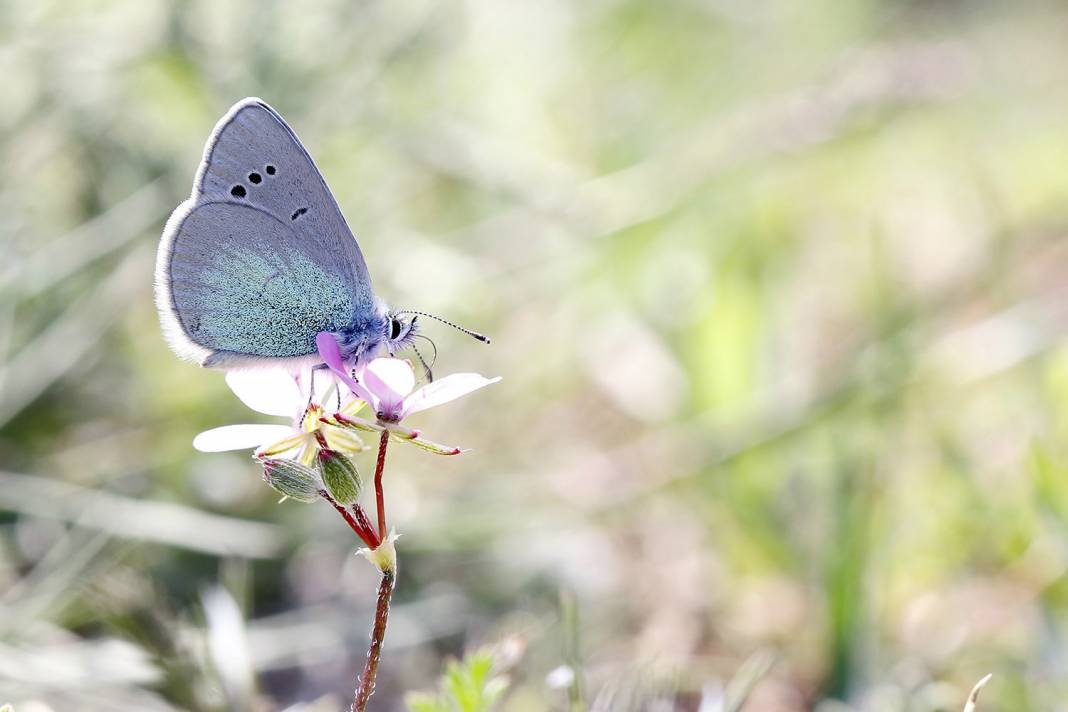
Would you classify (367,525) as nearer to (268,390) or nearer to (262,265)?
(268,390)

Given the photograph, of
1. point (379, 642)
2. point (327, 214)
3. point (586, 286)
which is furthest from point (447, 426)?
point (379, 642)

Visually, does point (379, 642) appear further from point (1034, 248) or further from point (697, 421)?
point (1034, 248)

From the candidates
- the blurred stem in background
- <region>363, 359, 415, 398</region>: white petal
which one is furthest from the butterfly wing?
the blurred stem in background

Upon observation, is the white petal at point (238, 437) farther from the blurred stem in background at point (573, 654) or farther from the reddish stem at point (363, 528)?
the blurred stem in background at point (573, 654)

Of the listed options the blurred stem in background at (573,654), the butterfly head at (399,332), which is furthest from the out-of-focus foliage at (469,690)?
the butterfly head at (399,332)

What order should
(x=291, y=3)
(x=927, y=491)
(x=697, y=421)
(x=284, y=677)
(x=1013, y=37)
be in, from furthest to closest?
1. (x=1013, y=37)
2. (x=291, y=3)
3. (x=697, y=421)
4. (x=927, y=491)
5. (x=284, y=677)

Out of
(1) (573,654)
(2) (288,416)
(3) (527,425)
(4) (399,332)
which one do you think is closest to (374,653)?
(1) (573,654)
